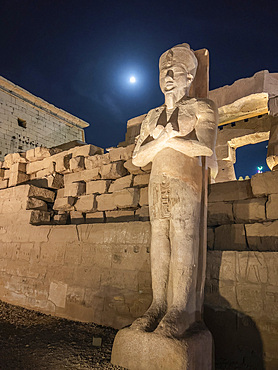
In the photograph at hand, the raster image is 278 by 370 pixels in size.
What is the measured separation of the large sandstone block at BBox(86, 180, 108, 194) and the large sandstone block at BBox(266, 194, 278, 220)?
263 centimetres

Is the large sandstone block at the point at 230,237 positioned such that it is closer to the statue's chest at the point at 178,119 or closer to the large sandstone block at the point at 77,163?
the statue's chest at the point at 178,119

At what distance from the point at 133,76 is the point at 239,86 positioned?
45.8m

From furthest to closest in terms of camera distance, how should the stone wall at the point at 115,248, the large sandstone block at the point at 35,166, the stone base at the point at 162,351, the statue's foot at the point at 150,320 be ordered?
the large sandstone block at the point at 35,166
the stone wall at the point at 115,248
the statue's foot at the point at 150,320
the stone base at the point at 162,351

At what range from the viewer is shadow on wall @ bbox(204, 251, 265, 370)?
2650mm

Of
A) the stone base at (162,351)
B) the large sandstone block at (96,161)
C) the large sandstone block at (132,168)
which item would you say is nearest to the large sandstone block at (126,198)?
the large sandstone block at (132,168)

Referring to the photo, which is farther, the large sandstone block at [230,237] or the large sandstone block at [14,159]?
the large sandstone block at [14,159]

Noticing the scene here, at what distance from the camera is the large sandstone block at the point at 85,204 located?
4863 mm

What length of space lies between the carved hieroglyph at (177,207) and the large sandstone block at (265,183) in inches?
31.5

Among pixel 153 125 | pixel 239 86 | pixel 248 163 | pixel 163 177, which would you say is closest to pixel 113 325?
pixel 163 177

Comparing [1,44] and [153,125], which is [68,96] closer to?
[1,44]

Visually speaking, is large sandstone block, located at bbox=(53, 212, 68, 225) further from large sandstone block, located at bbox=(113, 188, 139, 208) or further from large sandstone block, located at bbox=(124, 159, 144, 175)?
large sandstone block, located at bbox=(124, 159, 144, 175)

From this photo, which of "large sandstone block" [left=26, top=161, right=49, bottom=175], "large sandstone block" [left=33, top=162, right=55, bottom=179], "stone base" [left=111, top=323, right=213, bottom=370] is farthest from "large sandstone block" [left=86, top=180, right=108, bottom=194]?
"stone base" [left=111, top=323, right=213, bottom=370]

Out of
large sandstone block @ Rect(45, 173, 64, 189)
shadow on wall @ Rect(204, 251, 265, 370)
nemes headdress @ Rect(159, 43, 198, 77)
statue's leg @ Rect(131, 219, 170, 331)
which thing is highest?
nemes headdress @ Rect(159, 43, 198, 77)

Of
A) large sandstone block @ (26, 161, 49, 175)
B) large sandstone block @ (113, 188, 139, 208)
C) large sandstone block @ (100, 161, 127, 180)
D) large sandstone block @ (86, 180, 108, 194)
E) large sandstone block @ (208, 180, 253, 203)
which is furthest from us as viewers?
large sandstone block @ (26, 161, 49, 175)
